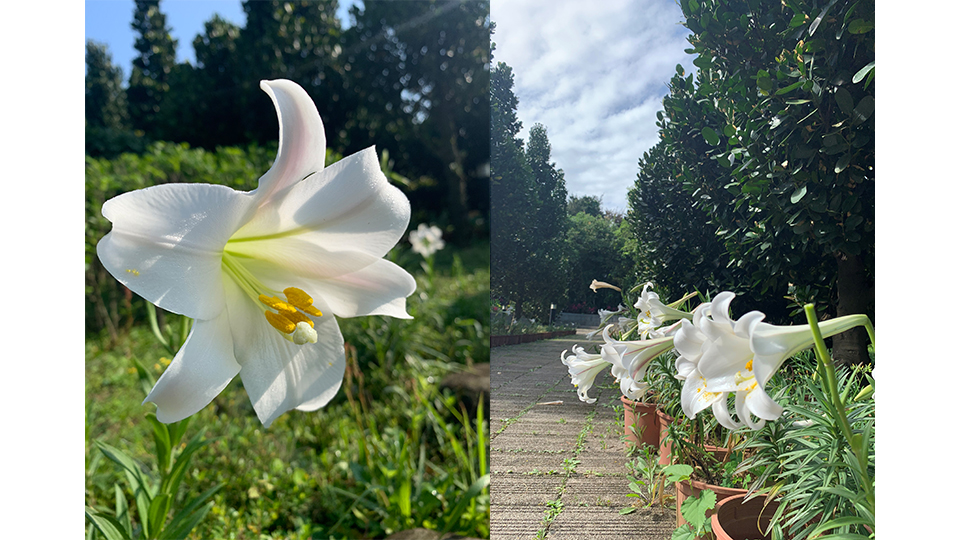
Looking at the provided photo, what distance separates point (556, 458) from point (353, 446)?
1.74 meters

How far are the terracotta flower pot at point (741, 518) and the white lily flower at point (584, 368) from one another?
0.28 meters

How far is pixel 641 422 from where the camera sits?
98 centimetres

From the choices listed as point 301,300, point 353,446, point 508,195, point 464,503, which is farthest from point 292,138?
point 353,446

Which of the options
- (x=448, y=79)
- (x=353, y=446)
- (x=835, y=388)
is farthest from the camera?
(x=448, y=79)

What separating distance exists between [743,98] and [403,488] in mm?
1613

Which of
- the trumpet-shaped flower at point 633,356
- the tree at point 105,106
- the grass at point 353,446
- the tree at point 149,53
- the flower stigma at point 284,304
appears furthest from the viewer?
the tree at point 149,53

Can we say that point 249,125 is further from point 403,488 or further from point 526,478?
point 526,478

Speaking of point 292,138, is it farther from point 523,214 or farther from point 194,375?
point 523,214

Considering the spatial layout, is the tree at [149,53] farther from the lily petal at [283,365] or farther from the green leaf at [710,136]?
the green leaf at [710,136]

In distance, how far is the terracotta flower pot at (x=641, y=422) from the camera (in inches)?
37.9

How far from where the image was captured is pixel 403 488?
1.84 m

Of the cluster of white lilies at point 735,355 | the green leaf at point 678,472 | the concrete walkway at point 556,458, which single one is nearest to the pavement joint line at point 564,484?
the concrete walkway at point 556,458
